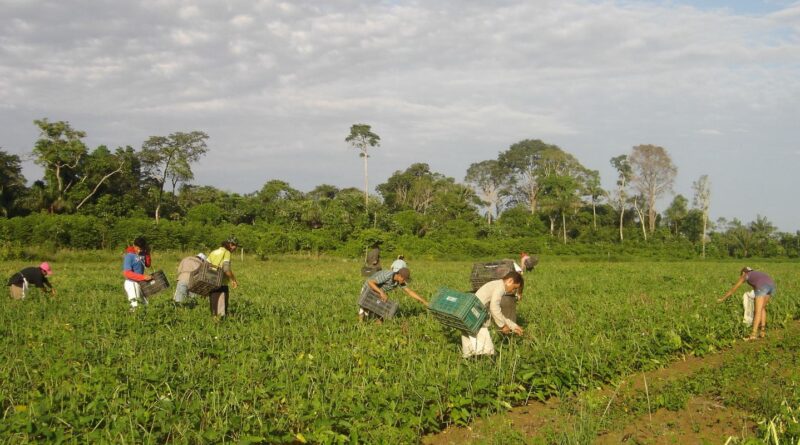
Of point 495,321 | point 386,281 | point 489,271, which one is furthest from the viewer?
point 489,271

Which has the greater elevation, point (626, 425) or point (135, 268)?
point (135, 268)

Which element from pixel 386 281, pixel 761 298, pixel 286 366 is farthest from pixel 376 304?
pixel 761 298

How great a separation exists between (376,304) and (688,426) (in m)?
5.43

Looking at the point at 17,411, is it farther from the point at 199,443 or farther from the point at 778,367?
the point at 778,367

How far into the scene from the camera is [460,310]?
783 centimetres

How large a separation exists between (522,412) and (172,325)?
18.4 feet

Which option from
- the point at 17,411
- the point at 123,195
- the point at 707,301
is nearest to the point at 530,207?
the point at 123,195

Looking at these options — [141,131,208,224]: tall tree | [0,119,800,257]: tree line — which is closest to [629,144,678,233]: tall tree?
[0,119,800,257]: tree line

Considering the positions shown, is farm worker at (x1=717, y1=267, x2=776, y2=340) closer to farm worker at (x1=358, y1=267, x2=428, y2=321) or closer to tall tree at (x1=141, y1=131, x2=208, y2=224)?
farm worker at (x1=358, y1=267, x2=428, y2=321)

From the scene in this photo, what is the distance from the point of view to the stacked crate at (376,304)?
35.8 feet

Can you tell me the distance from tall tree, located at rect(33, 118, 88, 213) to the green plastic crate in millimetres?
38883

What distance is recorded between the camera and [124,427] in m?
5.26

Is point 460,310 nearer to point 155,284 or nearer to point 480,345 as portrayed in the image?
point 480,345

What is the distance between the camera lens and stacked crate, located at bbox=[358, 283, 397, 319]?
1091 centimetres
